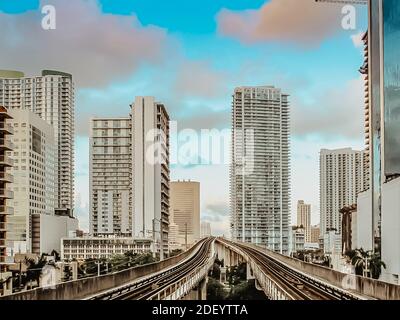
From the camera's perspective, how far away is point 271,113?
4.91m

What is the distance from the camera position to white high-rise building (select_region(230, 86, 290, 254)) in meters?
4.88

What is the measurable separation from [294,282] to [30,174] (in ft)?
6.14

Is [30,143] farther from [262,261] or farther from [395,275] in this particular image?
[395,275]

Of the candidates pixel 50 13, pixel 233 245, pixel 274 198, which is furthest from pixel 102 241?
pixel 50 13

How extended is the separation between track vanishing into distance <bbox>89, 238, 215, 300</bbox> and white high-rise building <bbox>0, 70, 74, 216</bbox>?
2.14 feet

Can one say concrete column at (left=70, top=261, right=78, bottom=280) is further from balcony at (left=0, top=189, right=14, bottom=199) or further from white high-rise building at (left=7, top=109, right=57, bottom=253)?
balcony at (left=0, top=189, right=14, bottom=199)

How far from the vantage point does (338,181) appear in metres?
4.84

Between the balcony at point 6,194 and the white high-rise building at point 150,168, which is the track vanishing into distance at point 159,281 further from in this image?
the balcony at point 6,194

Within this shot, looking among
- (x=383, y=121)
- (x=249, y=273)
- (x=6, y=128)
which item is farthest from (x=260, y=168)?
(x=6, y=128)

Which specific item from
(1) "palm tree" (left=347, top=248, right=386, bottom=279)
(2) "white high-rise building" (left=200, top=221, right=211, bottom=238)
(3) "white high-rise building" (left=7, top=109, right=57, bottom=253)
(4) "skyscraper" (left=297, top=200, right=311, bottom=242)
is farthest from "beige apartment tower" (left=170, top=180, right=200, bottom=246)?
(1) "palm tree" (left=347, top=248, right=386, bottom=279)

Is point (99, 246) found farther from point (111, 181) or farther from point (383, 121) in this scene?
point (383, 121)

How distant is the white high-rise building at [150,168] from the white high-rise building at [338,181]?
1.05 metres

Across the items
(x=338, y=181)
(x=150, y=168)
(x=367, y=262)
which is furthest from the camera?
(x=150, y=168)
